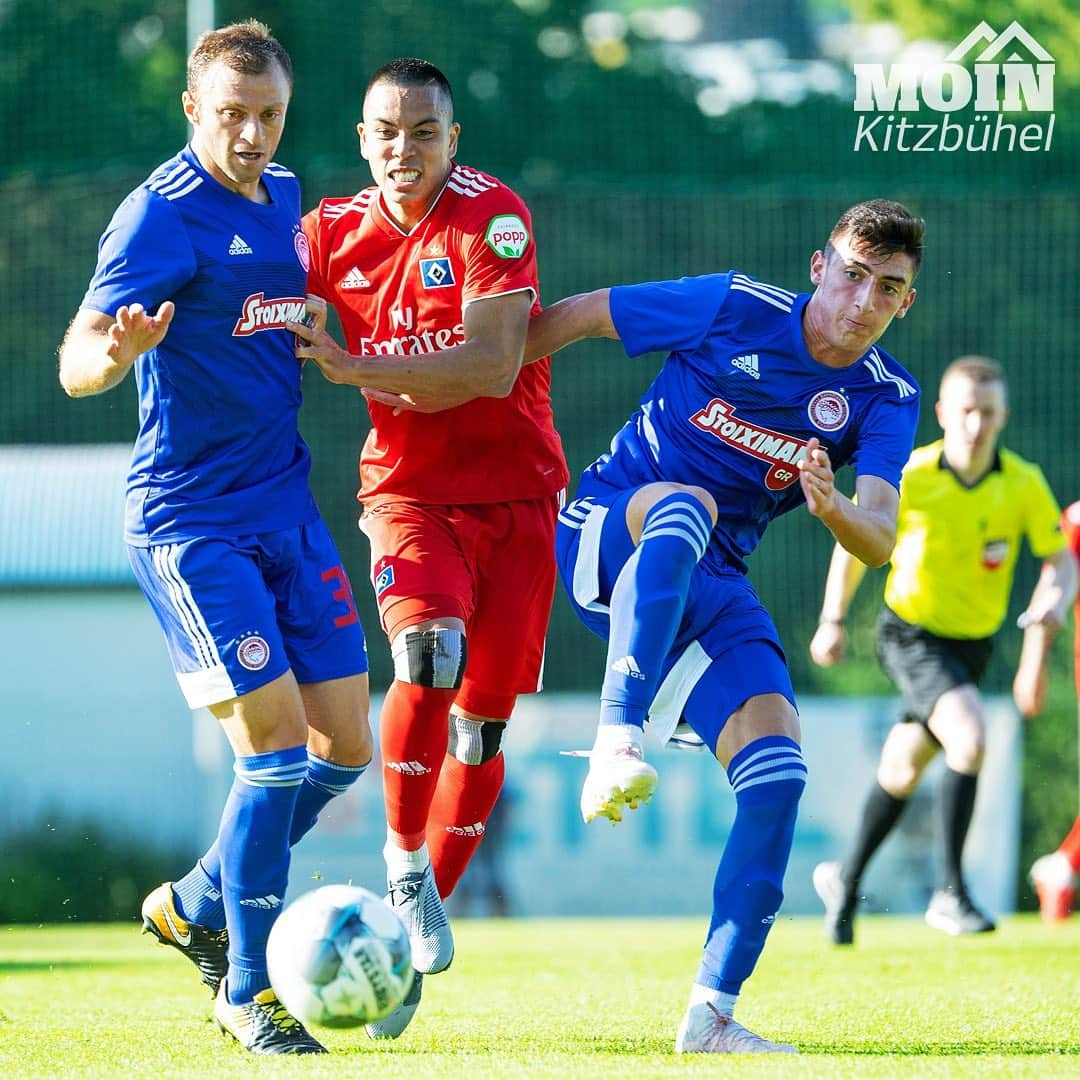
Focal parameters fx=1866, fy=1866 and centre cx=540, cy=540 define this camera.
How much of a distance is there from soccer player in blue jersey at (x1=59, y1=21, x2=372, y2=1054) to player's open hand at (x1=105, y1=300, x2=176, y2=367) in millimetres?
36

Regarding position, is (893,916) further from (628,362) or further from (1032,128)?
(1032,128)

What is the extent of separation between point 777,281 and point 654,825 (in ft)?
14.1

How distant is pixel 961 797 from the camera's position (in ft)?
29.7

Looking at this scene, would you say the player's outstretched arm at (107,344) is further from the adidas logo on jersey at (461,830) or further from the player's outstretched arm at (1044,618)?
the player's outstretched arm at (1044,618)

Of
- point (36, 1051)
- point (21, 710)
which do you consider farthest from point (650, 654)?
point (21, 710)

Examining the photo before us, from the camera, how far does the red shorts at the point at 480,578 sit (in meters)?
5.70

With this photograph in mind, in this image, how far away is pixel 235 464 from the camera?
5.35 meters

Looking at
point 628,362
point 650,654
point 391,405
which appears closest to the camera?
point 650,654

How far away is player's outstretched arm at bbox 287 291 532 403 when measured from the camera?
17.9 feet

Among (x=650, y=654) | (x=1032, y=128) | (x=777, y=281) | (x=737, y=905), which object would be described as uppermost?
(x=1032, y=128)

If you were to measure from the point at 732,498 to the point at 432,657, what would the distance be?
1025 mm

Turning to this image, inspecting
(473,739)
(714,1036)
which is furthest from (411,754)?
(714,1036)

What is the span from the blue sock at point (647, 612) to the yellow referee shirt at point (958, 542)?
13.4 ft

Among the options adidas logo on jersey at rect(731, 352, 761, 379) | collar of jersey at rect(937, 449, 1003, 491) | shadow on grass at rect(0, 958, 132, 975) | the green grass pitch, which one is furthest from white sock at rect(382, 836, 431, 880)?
collar of jersey at rect(937, 449, 1003, 491)
